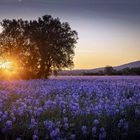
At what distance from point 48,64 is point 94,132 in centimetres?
3026

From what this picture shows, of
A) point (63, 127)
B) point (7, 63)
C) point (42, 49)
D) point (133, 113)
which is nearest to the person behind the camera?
point (63, 127)

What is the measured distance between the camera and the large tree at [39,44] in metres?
35.5

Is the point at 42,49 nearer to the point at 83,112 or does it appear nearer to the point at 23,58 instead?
the point at 23,58

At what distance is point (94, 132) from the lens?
20.7 ft

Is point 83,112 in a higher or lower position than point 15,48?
lower

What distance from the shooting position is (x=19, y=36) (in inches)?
1438

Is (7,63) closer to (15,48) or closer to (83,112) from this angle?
(15,48)

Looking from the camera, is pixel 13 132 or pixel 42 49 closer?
pixel 13 132

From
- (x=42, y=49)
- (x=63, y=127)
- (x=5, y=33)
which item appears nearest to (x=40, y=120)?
(x=63, y=127)

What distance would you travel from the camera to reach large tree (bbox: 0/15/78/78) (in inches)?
1396

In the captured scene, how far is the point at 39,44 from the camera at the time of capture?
35156 millimetres

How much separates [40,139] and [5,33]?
3169 cm

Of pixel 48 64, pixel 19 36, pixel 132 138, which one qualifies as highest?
pixel 19 36

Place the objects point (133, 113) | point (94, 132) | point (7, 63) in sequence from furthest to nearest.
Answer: point (7, 63), point (133, 113), point (94, 132)
